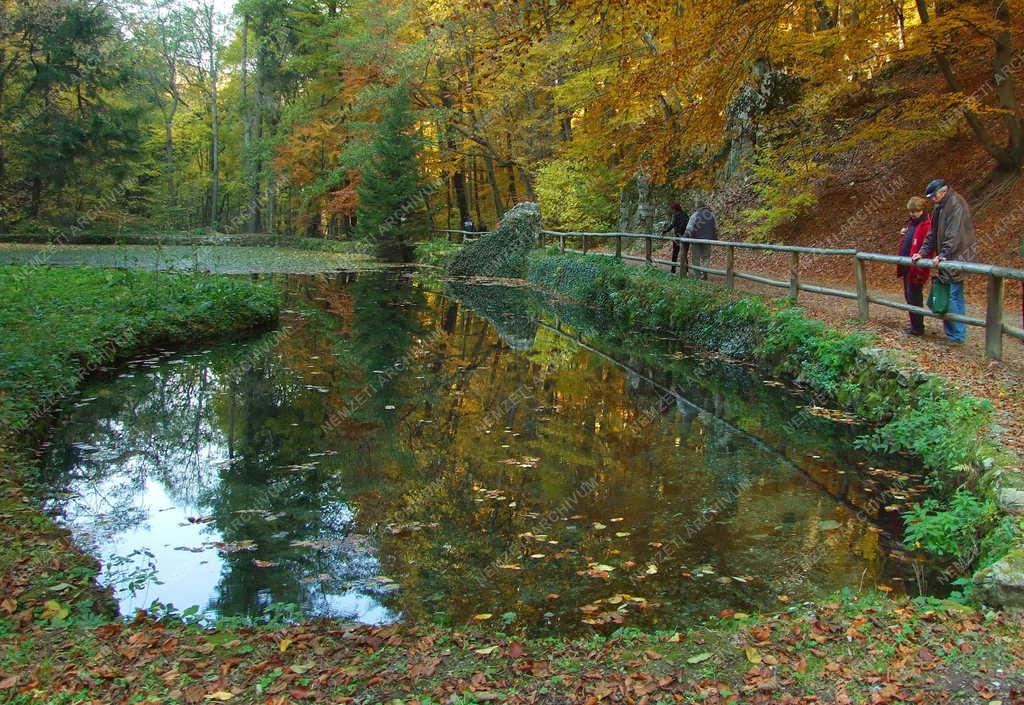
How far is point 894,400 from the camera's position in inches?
323

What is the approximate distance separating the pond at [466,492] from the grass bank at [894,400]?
0.39 m

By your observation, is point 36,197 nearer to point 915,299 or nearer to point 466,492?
point 466,492

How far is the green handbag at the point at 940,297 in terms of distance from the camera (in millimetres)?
9078

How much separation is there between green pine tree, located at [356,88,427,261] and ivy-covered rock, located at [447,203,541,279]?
7.66m

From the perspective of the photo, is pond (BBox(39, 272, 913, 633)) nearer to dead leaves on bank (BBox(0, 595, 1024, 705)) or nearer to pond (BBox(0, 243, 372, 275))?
dead leaves on bank (BBox(0, 595, 1024, 705))

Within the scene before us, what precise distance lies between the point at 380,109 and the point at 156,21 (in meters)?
19.0

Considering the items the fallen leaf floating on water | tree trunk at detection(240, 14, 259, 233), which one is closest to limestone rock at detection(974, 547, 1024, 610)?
the fallen leaf floating on water

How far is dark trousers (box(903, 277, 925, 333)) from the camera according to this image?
32.1 ft

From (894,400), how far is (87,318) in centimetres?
1054

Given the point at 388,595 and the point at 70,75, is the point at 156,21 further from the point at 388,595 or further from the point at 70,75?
the point at 388,595

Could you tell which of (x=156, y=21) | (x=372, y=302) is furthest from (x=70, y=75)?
(x=372, y=302)

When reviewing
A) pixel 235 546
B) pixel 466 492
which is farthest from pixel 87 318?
pixel 466 492

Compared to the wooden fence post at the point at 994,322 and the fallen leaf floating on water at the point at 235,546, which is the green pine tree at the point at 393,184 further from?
the fallen leaf floating on water at the point at 235,546

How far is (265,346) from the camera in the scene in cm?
1318
